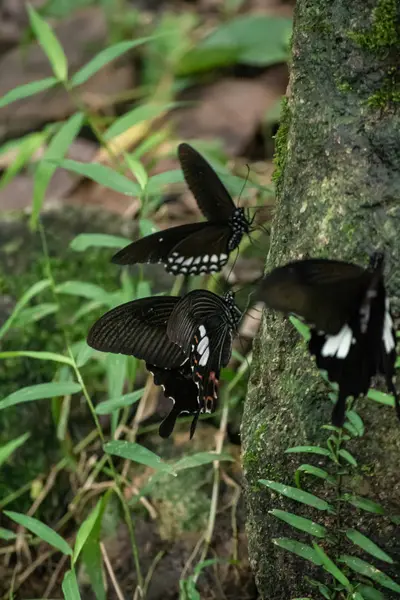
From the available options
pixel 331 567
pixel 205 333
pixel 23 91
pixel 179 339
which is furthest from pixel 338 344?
pixel 23 91

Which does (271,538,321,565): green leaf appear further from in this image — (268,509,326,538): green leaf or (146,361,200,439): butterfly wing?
(146,361,200,439): butterfly wing

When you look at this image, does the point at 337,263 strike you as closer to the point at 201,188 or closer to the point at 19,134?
the point at 201,188

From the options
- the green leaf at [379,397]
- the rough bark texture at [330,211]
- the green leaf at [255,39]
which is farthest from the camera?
the green leaf at [255,39]

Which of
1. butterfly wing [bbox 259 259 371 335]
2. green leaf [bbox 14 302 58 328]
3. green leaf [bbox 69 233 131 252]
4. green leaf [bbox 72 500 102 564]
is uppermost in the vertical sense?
butterfly wing [bbox 259 259 371 335]

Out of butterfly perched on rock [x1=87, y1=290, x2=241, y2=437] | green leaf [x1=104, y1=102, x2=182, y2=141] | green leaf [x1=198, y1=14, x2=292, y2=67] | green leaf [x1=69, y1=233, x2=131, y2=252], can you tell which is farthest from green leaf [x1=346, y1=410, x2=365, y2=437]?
green leaf [x1=198, y1=14, x2=292, y2=67]

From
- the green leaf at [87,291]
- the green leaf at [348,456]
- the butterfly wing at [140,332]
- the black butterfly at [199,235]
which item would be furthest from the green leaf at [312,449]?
the green leaf at [87,291]

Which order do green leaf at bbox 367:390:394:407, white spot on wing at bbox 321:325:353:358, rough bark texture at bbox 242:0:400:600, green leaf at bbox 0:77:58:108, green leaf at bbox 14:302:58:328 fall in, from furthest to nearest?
green leaf at bbox 14:302:58:328 → green leaf at bbox 0:77:58:108 → rough bark texture at bbox 242:0:400:600 → green leaf at bbox 367:390:394:407 → white spot on wing at bbox 321:325:353:358

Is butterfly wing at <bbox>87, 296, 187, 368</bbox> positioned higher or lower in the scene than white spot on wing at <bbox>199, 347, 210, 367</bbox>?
higher

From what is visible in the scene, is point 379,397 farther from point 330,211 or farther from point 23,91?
point 23,91

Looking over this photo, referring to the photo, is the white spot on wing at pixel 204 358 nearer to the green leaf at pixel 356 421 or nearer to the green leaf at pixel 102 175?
the green leaf at pixel 102 175
